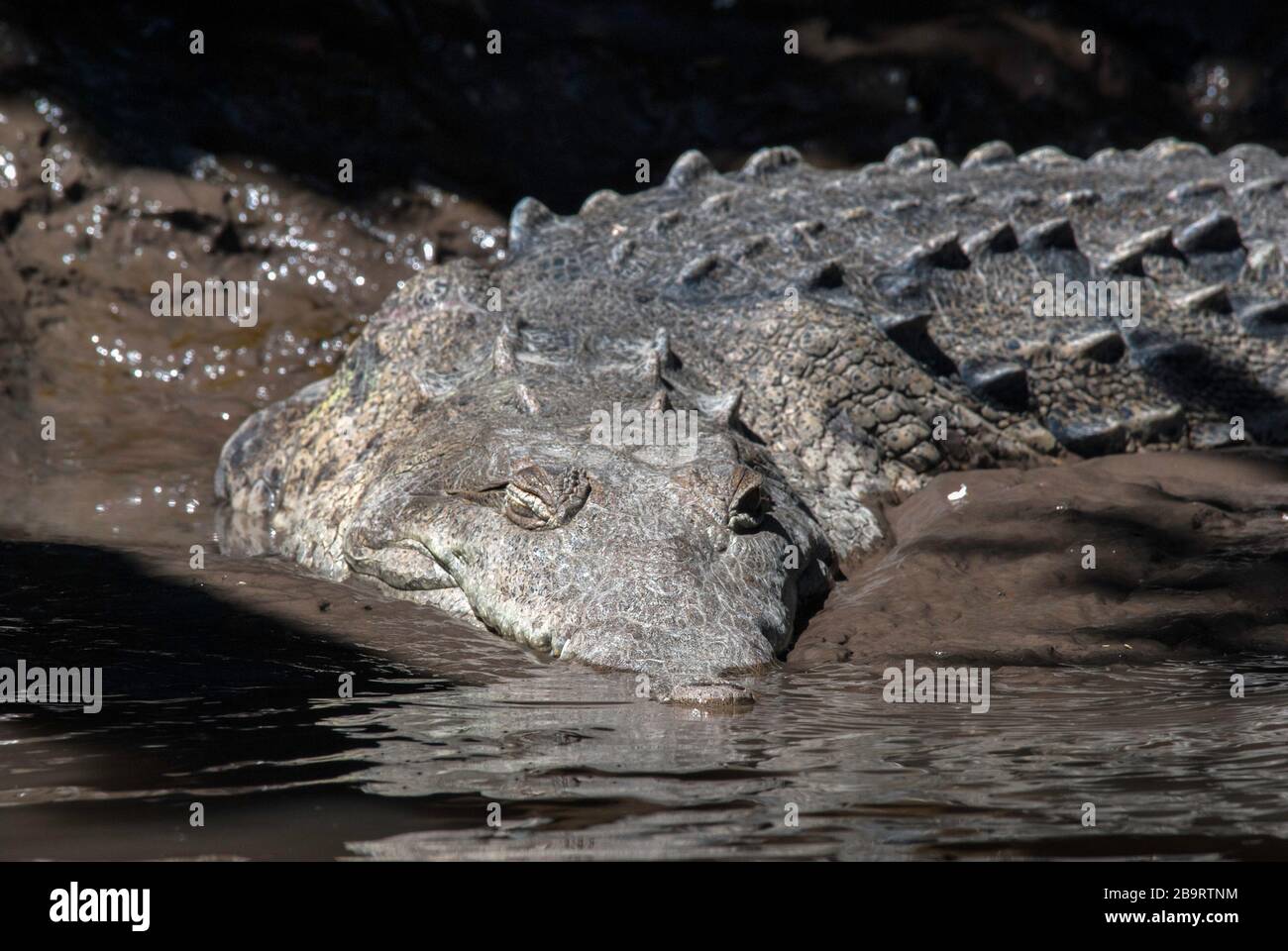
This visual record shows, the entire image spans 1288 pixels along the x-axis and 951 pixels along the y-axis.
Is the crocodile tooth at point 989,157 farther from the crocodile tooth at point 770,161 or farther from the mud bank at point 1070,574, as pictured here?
the mud bank at point 1070,574

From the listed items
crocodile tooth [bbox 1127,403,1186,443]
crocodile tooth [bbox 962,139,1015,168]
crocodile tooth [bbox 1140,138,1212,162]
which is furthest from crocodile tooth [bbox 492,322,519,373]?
crocodile tooth [bbox 1140,138,1212,162]

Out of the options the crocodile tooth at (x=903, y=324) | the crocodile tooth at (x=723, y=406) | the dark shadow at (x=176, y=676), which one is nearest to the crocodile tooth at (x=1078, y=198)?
the crocodile tooth at (x=903, y=324)

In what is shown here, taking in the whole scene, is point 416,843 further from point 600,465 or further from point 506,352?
point 506,352

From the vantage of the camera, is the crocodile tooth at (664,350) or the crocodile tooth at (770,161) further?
the crocodile tooth at (770,161)

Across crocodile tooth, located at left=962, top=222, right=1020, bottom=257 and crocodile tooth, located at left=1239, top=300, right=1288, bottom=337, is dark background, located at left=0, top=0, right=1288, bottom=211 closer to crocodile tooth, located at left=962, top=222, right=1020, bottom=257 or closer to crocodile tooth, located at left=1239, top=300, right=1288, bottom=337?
crocodile tooth, located at left=962, top=222, right=1020, bottom=257

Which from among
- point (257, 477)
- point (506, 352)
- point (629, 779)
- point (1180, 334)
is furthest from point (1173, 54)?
point (629, 779)
